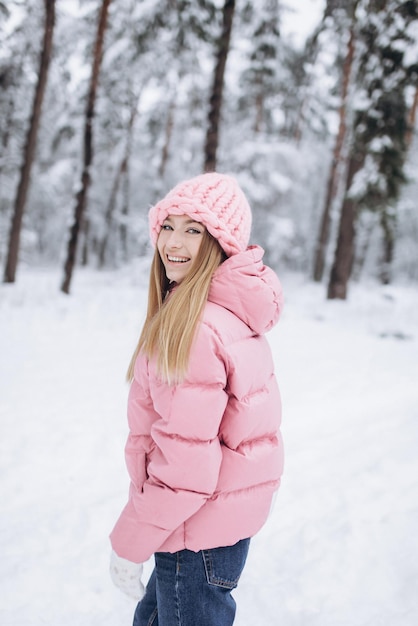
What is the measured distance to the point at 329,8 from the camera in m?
9.79

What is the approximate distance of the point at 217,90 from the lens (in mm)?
8742

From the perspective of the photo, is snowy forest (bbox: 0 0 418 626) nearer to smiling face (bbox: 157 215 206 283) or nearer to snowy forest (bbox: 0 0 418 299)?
snowy forest (bbox: 0 0 418 299)

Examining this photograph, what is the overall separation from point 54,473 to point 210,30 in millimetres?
10030

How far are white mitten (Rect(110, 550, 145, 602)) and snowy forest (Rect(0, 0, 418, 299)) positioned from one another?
303 inches

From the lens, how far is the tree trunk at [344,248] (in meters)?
11.6

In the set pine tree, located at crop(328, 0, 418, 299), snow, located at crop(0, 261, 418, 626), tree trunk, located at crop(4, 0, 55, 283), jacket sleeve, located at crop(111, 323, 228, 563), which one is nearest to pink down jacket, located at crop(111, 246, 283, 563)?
Result: jacket sleeve, located at crop(111, 323, 228, 563)

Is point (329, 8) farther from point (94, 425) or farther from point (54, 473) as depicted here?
point (54, 473)

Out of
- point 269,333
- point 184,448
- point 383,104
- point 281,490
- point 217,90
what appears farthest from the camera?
point 383,104

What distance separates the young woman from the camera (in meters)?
1.33

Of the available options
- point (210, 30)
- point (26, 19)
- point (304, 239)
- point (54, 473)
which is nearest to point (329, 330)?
point (54, 473)

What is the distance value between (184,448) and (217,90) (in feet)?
30.3

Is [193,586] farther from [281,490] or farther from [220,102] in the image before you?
[220,102]

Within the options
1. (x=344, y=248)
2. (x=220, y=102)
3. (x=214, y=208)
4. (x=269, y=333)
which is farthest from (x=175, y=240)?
(x=344, y=248)

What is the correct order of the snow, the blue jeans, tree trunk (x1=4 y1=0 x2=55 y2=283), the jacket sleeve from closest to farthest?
the jacket sleeve
the blue jeans
the snow
tree trunk (x1=4 y1=0 x2=55 y2=283)
